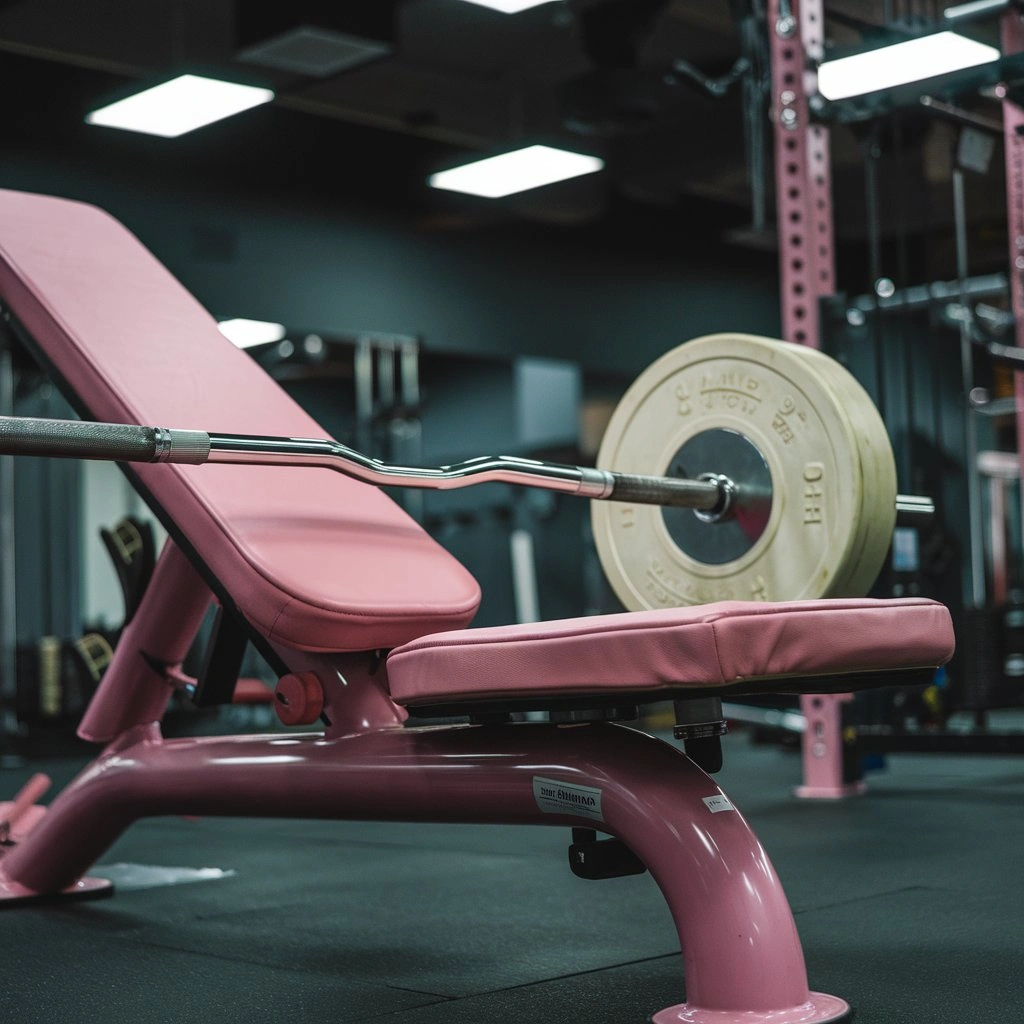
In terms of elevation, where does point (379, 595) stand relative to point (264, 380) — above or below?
below

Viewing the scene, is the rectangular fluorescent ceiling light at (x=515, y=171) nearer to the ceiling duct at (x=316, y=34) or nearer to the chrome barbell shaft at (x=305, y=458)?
the ceiling duct at (x=316, y=34)

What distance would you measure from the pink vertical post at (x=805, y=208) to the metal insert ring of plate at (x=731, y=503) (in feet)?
5.07

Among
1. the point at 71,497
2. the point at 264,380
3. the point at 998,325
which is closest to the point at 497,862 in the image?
the point at 264,380

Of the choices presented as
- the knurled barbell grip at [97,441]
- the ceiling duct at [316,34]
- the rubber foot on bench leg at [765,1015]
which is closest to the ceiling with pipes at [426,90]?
the ceiling duct at [316,34]

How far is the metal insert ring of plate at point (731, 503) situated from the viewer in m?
1.97

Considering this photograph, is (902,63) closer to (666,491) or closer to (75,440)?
(666,491)

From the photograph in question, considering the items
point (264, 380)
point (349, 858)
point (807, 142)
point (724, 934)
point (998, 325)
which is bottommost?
point (349, 858)

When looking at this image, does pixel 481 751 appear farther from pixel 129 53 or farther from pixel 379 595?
pixel 129 53

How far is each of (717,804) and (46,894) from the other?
1.29 metres

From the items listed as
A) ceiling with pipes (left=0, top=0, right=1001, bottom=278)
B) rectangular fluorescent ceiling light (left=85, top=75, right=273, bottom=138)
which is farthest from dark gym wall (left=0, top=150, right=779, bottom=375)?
rectangular fluorescent ceiling light (left=85, top=75, right=273, bottom=138)

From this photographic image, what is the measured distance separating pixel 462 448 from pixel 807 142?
5.75 m

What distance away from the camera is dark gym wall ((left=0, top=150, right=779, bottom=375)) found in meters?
6.29

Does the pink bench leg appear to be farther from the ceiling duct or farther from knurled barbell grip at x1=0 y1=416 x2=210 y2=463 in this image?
the ceiling duct

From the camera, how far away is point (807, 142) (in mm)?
3582
